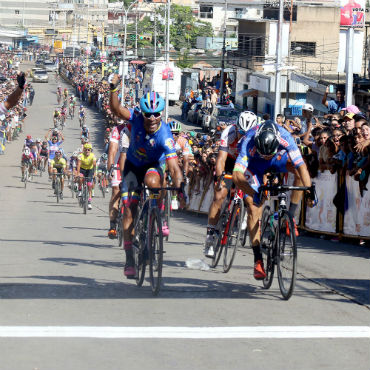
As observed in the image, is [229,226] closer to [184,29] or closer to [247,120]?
[247,120]

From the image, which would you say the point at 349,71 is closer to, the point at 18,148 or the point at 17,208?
the point at 17,208

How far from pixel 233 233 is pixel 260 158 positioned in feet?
5.11

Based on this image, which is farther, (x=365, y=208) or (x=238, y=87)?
(x=238, y=87)

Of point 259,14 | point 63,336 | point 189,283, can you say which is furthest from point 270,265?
point 259,14

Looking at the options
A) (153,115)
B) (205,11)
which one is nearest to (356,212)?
(153,115)

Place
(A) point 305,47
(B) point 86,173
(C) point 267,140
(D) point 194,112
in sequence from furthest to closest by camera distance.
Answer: (A) point 305,47 < (D) point 194,112 < (B) point 86,173 < (C) point 267,140

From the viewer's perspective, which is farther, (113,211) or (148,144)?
(113,211)

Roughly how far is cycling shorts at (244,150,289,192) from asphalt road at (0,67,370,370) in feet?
3.54

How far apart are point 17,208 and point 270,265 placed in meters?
16.5

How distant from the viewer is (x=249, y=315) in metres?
7.70

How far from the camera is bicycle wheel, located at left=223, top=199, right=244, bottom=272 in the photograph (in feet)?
33.9

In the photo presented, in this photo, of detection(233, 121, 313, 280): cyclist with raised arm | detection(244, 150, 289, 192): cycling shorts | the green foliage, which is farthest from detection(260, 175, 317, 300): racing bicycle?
the green foliage

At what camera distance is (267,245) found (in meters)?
9.02

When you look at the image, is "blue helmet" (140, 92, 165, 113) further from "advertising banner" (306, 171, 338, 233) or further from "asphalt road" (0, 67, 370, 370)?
"advertising banner" (306, 171, 338, 233)
